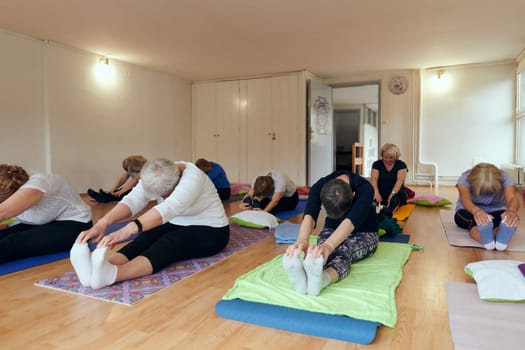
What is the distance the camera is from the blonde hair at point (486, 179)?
Result: 105 inches

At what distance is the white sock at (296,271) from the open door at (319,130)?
A: 19.8ft

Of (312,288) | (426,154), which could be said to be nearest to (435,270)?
(312,288)

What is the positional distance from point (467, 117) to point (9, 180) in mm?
7259

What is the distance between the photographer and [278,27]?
4918 millimetres

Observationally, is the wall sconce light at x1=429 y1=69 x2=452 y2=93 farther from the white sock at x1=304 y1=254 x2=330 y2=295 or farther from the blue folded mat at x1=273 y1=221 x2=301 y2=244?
the white sock at x1=304 y1=254 x2=330 y2=295

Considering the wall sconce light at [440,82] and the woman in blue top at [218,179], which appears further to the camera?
the wall sconce light at [440,82]

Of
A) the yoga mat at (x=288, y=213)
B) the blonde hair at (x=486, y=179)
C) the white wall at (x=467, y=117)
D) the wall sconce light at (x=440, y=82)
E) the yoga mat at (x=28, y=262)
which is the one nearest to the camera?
the yoga mat at (x=28, y=262)

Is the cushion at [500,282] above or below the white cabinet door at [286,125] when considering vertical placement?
below

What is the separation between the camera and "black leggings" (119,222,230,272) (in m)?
2.09

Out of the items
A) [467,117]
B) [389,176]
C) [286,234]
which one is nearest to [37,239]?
[286,234]

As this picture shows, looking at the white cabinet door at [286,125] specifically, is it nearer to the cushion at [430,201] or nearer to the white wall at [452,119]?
the white wall at [452,119]

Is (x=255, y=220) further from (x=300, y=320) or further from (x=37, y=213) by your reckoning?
(x=300, y=320)

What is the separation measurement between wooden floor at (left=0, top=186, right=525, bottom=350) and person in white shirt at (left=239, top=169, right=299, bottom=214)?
1699 millimetres

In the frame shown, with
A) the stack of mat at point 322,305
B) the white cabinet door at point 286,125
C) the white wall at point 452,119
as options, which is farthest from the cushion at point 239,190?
the stack of mat at point 322,305
